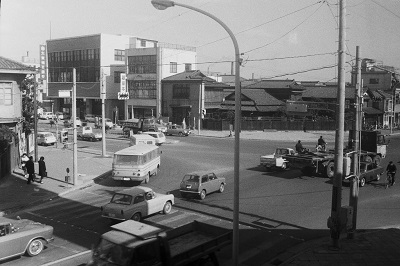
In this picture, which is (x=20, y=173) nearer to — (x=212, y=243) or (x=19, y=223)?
(x=19, y=223)

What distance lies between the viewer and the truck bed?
1228cm

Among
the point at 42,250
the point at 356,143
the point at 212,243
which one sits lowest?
the point at 42,250

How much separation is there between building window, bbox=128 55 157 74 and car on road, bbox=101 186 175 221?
57778 mm

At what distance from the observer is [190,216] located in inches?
811

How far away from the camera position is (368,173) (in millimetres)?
27266

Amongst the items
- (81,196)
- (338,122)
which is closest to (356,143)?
(338,122)

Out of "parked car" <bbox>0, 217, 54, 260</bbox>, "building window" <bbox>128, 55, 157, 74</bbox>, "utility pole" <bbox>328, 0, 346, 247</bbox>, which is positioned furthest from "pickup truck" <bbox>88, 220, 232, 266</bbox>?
"building window" <bbox>128, 55, 157, 74</bbox>

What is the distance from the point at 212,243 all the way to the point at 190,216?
7.48 metres

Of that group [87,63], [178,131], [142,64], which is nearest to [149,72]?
[142,64]

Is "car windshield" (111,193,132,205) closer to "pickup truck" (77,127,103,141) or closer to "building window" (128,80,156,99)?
"pickup truck" (77,127,103,141)

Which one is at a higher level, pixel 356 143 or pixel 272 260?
pixel 356 143

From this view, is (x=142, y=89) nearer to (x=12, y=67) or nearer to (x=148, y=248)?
(x=12, y=67)

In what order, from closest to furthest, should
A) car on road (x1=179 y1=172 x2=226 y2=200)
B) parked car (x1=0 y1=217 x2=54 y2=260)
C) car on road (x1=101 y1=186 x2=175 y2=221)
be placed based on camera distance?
1. parked car (x1=0 y1=217 x2=54 y2=260)
2. car on road (x1=101 y1=186 x2=175 y2=221)
3. car on road (x1=179 y1=172 x2=226 y2=200)

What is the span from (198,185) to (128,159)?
6264 millimetres
